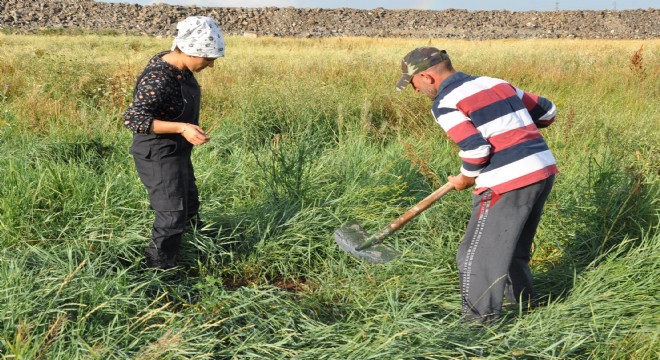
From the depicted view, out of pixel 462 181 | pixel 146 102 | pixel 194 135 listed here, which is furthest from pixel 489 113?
pixel 146 102

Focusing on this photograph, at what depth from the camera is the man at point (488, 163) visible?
2344 mm

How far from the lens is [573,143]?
15.5 ft

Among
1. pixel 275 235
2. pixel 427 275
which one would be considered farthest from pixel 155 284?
pixel 427 275

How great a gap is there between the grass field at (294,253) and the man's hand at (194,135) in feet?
1.90

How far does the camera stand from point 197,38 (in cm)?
263

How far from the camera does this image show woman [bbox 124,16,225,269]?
265 centimetres

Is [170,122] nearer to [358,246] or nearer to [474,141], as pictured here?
[358,246]

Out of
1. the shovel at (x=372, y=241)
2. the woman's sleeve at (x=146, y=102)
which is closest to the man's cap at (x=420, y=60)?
the shovel at (x=372, y=241)

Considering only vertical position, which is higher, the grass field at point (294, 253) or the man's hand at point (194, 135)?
the man's hand at point (194, 135)

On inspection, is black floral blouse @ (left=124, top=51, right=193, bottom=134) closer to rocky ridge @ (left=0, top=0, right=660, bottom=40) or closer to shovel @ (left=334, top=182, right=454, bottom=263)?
shovel @ (left=334, top=182, right=454, bottom=263)

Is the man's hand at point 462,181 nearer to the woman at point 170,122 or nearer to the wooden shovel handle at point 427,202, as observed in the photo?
the wooden shovel handle at point 427,202

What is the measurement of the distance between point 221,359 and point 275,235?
111cm

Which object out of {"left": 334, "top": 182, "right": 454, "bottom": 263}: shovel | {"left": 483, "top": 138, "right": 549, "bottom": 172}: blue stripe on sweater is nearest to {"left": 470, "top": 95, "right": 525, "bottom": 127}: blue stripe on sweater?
{"left": 483, "top": 138, "right": 549, "bottom": 172}: blue stripe on sweater

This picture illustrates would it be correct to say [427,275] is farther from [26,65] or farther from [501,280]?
[26,65]
